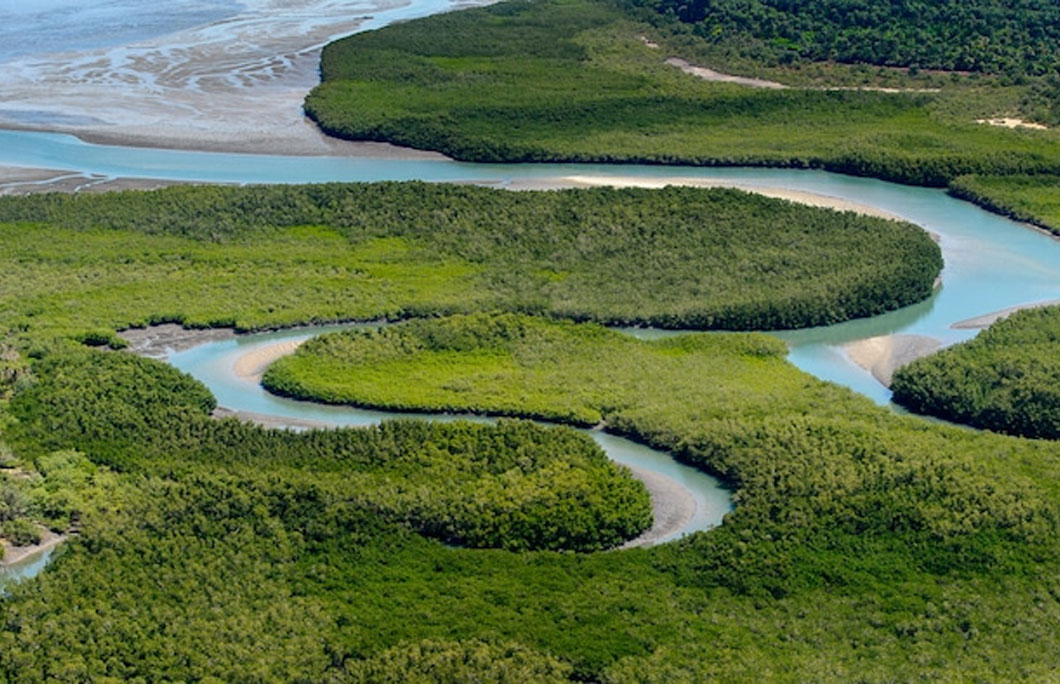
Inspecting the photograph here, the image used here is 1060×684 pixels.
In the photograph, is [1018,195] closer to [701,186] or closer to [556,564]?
[701,186]

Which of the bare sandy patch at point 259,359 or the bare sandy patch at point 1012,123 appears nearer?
the bare sandy patch at point 259,359

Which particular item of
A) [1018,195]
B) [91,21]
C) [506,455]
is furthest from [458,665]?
[91,21]

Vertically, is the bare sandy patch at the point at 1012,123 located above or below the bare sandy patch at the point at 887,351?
above

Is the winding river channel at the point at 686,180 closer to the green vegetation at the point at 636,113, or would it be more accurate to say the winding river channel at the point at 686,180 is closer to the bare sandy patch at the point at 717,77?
the green vegetation at the point at 636,113

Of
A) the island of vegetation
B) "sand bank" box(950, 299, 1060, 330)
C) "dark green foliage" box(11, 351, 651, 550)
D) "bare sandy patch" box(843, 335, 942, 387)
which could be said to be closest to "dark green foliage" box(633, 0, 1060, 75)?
the island of vegetation

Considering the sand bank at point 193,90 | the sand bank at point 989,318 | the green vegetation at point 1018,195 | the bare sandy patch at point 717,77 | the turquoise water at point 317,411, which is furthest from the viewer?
the bare sandy patch at point 717,77

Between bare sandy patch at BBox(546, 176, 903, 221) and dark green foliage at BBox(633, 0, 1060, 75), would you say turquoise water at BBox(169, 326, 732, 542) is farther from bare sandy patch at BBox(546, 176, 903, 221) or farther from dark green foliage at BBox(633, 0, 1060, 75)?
dark green foliage at BBox(633, 0, 1060, 75)

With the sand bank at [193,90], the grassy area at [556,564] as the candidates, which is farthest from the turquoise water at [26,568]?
the sand bank at [193,90]
